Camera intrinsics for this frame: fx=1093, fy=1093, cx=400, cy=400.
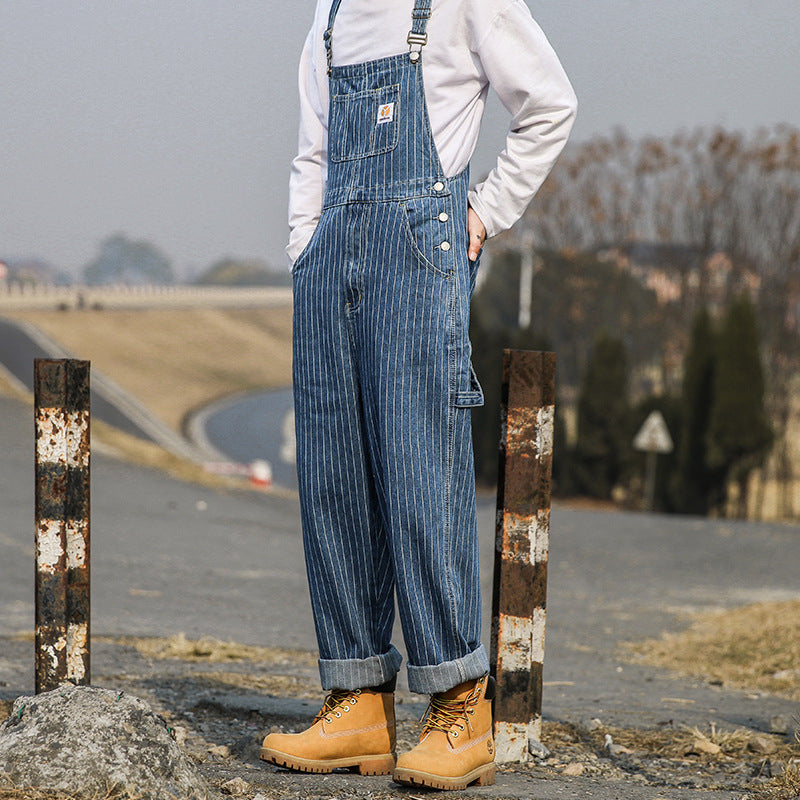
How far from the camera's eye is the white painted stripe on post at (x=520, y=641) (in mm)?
2668

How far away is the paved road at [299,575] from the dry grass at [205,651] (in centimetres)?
57

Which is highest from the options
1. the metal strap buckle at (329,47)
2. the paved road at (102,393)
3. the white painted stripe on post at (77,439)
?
the metal strap buckle at (329,47)

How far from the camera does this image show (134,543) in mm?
10008

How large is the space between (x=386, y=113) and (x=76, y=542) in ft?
4.27

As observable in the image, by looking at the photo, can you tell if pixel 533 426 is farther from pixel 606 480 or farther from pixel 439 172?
pixel 606 480

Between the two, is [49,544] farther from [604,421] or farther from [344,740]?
[604,421]

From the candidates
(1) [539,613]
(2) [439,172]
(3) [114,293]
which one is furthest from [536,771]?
(3) [114,293]

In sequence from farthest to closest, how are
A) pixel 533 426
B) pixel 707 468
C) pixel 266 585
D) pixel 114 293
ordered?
1. pixel 114 293
2. pixel 707 468
3. pixel 266 585
4. pixel 533 426

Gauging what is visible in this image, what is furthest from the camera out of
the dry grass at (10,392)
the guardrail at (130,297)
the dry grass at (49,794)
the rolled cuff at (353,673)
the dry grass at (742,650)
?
the guardrail at (130,297)

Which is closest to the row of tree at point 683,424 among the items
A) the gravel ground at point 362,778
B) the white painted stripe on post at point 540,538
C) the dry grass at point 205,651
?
the dry grass at point 205,651

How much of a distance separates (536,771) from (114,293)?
68.8 m

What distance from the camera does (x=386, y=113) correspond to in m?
2.47

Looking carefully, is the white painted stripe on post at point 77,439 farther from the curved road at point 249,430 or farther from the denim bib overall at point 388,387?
the curved road at point 249,430

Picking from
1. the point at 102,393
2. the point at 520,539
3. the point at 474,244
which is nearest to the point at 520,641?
the point at 520,539
